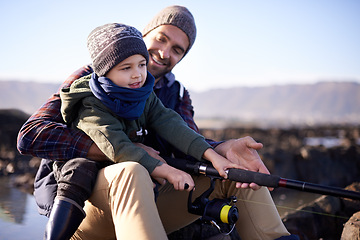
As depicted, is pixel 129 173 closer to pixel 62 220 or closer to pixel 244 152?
pixel 62 220

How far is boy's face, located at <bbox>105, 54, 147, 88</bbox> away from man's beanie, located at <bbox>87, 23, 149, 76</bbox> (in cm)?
3

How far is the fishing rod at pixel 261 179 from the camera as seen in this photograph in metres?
2.15

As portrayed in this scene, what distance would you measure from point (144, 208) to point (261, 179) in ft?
2.42

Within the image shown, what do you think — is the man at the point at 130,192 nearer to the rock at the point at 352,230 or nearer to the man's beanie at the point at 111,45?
the man's beanie at the point at 111,45

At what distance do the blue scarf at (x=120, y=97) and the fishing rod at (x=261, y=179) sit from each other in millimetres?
459

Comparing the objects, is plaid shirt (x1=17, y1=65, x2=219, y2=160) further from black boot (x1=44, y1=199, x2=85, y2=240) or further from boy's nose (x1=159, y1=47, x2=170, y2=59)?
boy's nose (x1=159, y1=47, x2=170, y2=59)

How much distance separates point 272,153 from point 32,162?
222 inches

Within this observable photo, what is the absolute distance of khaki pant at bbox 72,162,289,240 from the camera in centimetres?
202

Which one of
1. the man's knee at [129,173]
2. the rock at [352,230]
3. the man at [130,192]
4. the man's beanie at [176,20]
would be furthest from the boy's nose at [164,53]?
the rock at [352,230]

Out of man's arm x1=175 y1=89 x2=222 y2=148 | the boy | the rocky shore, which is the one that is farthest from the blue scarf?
the rocky shore

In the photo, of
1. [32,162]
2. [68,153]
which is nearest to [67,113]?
[68,153]

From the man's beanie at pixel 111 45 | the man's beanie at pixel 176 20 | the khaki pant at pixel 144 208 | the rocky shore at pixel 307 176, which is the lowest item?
the rocky shore at pixel 307 176

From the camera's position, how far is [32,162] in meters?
7.78

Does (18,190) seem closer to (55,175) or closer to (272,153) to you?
(55,175)
